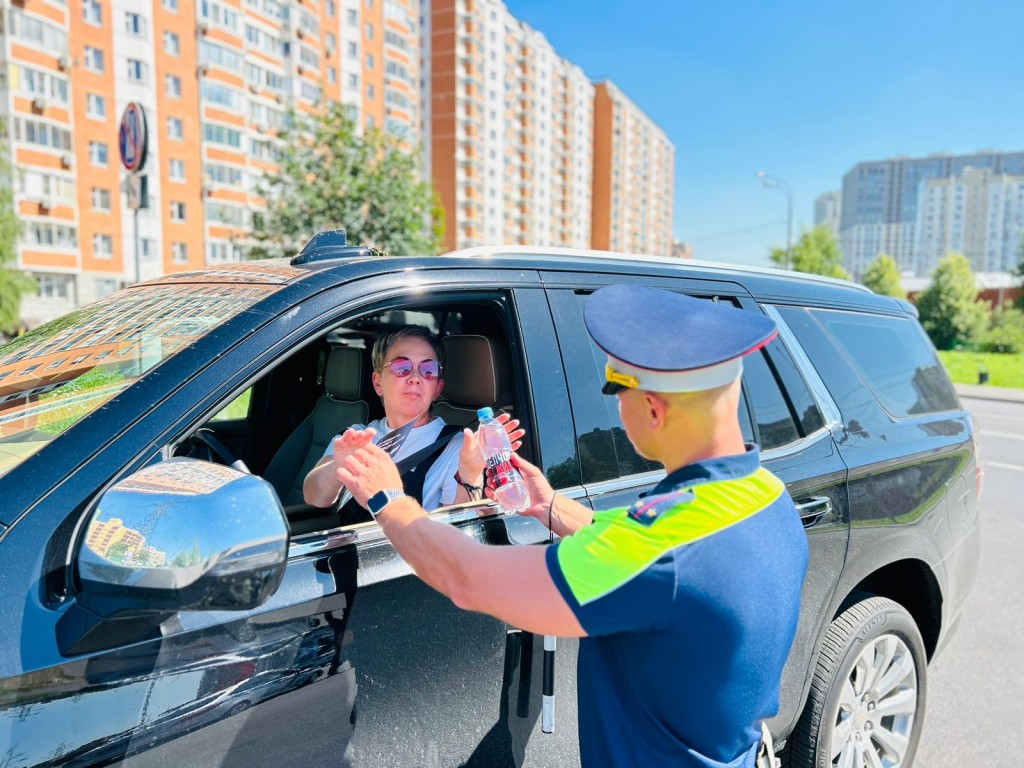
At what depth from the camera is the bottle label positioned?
1.79 meters

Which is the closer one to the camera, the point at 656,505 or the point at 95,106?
the point at 656,505

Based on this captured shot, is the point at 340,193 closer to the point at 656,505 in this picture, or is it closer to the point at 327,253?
the point at 327,253

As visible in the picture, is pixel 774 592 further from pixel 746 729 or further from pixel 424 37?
pixel 424 37

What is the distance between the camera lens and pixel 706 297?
8.21 feet

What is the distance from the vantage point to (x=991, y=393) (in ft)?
71.6

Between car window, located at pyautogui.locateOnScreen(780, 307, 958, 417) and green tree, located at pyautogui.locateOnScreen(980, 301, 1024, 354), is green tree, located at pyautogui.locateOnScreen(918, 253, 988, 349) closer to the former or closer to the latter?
green tree, located at pyautogui.locateOnScreen(980, 301, 1024, 354)

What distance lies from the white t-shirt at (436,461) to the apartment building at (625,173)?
93.1 meters

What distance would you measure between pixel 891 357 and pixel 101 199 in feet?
161

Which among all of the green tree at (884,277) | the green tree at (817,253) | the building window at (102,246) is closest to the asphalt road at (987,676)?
the building window at (102,246)

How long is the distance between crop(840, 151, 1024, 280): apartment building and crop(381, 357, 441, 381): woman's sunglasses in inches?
6524

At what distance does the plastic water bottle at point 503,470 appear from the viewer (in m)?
1.79

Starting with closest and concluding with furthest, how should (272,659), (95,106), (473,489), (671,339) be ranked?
(671,339) → (272,659) → (473,489) → (95,106)

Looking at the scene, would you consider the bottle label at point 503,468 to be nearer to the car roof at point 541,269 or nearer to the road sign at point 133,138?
the car roof at point 541,269

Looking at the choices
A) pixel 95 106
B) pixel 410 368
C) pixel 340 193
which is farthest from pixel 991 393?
pixel 95 106
